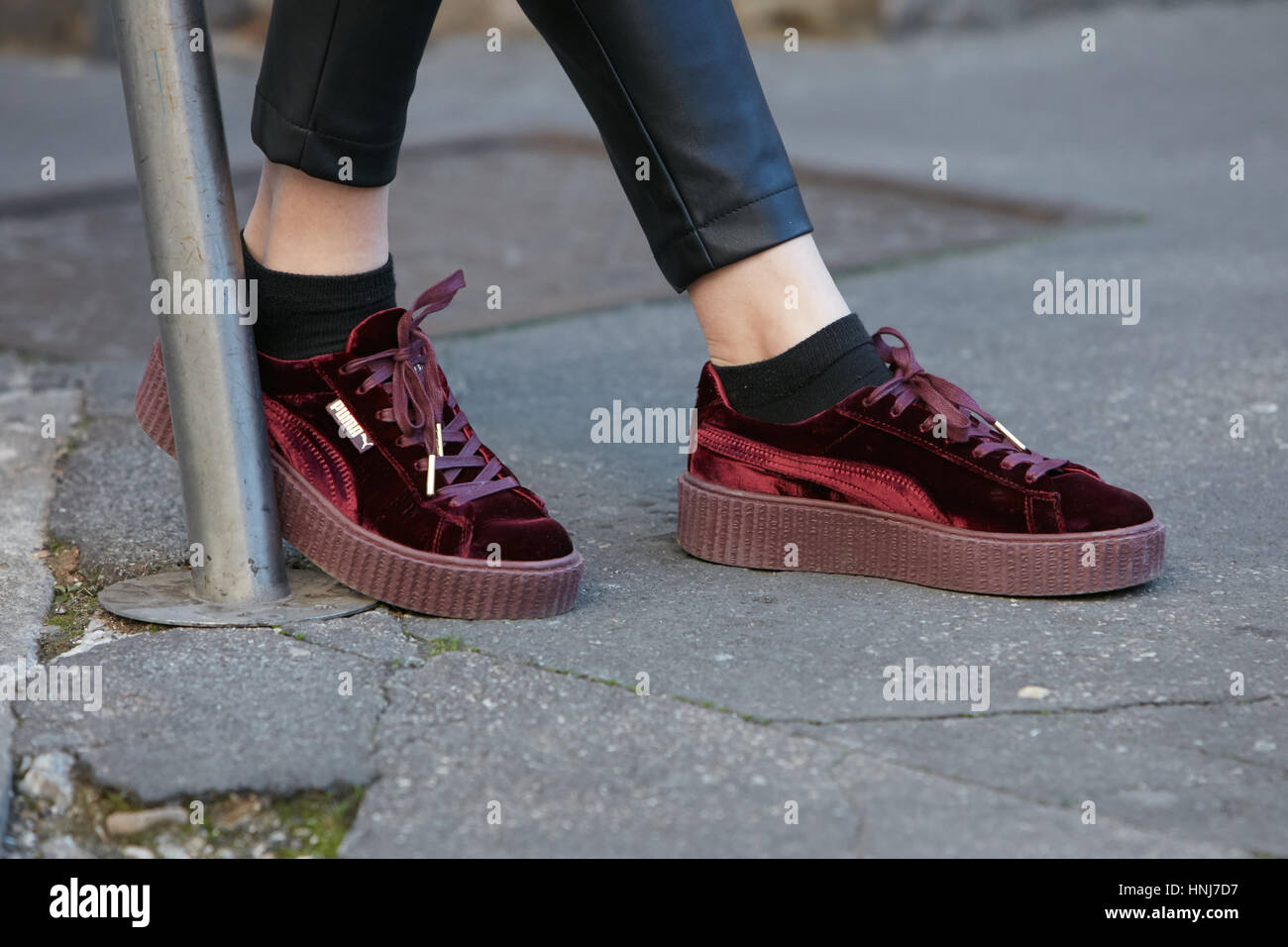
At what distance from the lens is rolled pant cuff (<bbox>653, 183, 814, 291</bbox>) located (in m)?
1.49

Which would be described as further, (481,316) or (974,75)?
(974,75)

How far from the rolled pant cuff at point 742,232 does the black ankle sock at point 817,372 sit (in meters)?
0.12

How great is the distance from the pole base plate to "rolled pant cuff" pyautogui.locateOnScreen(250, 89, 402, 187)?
1.39 feet

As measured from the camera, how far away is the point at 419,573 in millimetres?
1435

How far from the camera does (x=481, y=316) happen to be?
274cm

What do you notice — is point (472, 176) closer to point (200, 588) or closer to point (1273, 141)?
point (1273, 141)

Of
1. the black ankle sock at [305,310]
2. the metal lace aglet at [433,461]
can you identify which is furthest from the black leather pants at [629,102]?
the metal lace aglet at [433,461]

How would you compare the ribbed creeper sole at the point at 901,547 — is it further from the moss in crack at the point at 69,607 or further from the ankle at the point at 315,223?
the moss in crack at the point at 69,607

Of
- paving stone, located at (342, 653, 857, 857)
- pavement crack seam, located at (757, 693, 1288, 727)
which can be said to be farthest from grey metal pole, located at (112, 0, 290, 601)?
pavement crack seam, located at (757, 693, 1288, 727)

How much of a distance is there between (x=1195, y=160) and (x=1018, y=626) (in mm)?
3346

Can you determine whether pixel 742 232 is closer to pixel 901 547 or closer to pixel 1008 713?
pixel 901 547

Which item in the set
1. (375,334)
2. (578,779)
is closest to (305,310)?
(375,334)
